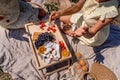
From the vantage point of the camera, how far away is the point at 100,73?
13.9 ft

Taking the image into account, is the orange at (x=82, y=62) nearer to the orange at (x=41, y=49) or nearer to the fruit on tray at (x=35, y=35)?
the orange at (x=41, y=49)

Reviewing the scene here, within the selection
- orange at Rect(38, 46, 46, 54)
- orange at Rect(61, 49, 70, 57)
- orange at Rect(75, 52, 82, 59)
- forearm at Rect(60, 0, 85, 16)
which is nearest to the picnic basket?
orange at Rect(75, 52, 82, 59)

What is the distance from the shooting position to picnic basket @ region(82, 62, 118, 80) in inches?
165

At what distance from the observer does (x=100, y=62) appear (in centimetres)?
440

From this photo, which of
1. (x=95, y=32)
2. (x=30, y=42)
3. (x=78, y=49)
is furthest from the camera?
(x=78, y=49)

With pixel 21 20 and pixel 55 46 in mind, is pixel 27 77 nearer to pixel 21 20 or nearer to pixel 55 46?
pixel 55 46

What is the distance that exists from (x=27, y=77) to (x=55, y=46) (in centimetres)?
65

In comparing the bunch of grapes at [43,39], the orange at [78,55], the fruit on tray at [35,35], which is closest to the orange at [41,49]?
the bunch of grapes at [43,39]

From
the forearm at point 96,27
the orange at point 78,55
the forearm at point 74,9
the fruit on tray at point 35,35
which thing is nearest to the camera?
the forearm at point 96,27

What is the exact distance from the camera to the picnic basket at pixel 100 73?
165 inches

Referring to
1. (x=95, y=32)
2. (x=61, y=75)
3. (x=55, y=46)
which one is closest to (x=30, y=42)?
(x=55, y=46)

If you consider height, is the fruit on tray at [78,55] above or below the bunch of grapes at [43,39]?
below

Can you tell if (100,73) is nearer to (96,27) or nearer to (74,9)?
(96,27)

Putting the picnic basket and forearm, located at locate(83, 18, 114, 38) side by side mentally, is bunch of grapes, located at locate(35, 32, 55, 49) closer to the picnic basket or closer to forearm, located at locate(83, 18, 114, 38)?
forearm, located at locate(83, 18, 114, 38)
